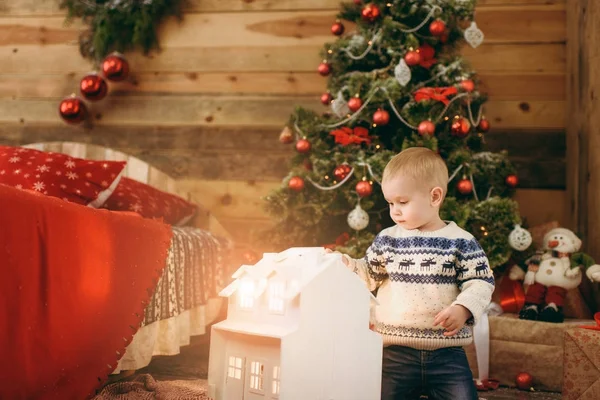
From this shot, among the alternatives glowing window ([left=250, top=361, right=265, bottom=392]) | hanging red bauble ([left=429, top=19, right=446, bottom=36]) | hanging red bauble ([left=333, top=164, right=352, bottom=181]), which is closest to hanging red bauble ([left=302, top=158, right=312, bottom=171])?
hanging red bauble ([left=333, top=164, right=352, bottom=181])

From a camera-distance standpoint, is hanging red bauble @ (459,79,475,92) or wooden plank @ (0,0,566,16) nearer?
hanging red bauble @ (459,79,475,92)

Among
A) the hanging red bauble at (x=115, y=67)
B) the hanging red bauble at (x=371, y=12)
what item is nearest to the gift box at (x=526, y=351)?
the hanging red bauble at (x=371, y=12)

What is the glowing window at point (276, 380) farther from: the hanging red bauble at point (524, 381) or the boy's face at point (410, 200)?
the hanging red bauble at point (524, 381)

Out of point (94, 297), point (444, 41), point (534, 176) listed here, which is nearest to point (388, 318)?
point (94, 297)

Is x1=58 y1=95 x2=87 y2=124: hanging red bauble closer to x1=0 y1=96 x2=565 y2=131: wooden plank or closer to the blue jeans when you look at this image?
x1=0 y1=96 x2=565 y2=131: wooden plank

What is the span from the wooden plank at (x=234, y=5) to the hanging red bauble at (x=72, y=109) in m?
0.55

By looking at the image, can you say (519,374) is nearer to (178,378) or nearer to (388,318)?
(388,318)

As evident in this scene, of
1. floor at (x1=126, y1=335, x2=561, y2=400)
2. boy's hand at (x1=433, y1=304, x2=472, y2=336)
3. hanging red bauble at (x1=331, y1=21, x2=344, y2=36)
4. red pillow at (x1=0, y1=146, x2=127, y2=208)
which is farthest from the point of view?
hanging red bauble at (x1=331, y1=21, x2=344, y2=36)

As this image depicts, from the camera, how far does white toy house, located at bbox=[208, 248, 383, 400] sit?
108cm

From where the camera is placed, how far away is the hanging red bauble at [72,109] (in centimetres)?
310

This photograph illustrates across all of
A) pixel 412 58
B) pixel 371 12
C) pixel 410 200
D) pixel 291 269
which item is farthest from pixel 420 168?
pixel 371 12

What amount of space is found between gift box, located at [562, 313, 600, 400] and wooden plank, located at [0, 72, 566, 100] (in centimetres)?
147

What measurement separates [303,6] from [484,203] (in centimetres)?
146

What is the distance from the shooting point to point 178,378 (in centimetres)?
196
